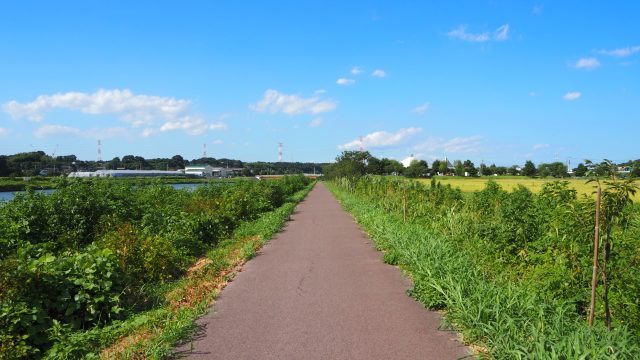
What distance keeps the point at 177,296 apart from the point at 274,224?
9.58 meters

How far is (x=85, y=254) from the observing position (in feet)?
22.2

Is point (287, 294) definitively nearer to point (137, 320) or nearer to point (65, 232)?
point (137, 320)

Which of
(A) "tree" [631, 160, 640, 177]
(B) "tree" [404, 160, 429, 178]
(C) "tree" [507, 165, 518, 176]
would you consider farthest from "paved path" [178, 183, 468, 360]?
(C) "tree" [507, 165, 518, 176]

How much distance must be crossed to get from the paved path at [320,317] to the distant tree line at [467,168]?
2418mm

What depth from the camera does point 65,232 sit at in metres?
11.1

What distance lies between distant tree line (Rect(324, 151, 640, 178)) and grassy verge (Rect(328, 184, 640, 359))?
62.7 inches

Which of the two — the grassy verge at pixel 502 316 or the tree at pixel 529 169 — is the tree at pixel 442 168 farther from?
the grassy verge at pixel 502 316

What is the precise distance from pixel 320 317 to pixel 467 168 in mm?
119582

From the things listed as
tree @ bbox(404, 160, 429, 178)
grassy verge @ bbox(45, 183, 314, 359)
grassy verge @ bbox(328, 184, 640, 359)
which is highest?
tree @ bbox(404, 160, 429, 178)

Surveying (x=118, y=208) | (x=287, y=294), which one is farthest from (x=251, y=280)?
(x=118, y=208)

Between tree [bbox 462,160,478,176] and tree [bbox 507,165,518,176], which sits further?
tree [bbox 462,160,478,176]

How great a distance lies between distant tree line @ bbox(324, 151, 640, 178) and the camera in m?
4.74

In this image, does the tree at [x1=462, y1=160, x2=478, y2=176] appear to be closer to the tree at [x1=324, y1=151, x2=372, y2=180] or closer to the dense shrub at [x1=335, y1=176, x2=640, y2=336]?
the tree at [x1=324, y1=151, x2=372, y2=180]

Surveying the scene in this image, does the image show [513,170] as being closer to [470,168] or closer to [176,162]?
[470,168]
